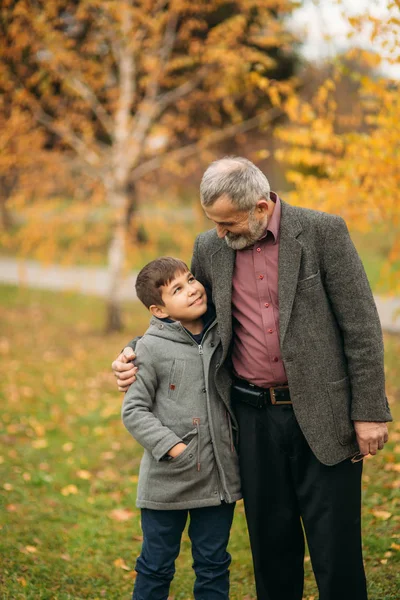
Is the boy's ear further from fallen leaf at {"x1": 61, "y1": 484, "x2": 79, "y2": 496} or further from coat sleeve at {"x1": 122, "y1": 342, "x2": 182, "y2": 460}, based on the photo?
fallen leaf at {"x1": 61, "y1": 484, "x2": 79, "y2": 496}

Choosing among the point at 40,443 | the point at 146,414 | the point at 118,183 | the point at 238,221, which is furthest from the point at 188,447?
the point at 118,183

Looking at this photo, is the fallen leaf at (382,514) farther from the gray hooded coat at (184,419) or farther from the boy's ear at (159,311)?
the boy's ear at (159,311)

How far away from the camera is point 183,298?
2873 millimetres

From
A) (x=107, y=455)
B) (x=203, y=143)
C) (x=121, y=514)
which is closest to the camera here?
(x=121, y=514)

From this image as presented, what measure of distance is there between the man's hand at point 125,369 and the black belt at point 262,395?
454 millimetres

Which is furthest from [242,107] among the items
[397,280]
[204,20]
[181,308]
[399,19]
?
[181,308]

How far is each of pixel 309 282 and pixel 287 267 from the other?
0.34ft

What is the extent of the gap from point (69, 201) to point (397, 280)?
236 inches

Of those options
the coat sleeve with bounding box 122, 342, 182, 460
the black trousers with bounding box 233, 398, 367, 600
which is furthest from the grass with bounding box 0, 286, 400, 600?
the coat sleeve with bounding box 122, 342, 182, 460

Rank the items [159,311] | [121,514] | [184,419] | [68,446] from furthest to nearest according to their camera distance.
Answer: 1. [68,446]
2. [121,514]
3. [159,311]
4. [184,419]

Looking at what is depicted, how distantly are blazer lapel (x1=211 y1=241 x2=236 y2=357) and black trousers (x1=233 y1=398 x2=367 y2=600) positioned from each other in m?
0.34

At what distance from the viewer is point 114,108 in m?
10.6

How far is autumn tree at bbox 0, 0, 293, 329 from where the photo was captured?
30.0 feet

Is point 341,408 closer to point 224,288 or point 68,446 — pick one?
point 224,288
